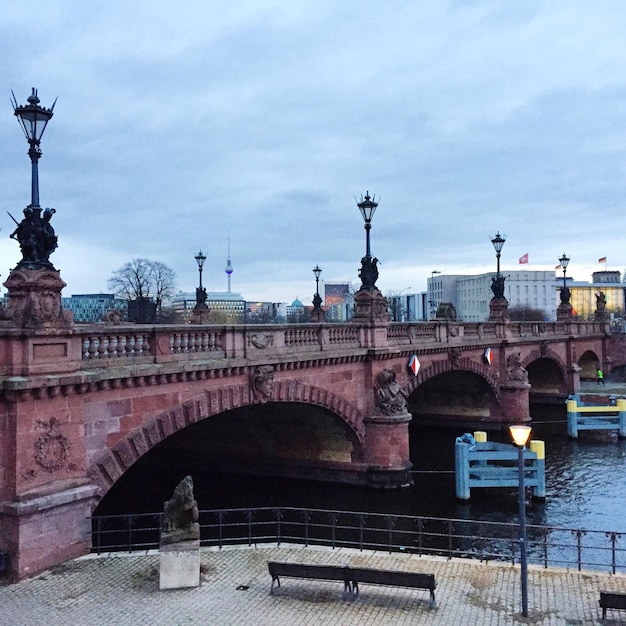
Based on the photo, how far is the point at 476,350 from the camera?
34344 mm

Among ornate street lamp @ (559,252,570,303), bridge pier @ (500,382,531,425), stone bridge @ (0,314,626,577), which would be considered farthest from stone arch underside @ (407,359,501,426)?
ornate street lamp @ (559,252,570,303)

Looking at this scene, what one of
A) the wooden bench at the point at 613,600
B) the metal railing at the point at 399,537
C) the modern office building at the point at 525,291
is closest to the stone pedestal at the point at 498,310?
the metal railing at the point at 399,537

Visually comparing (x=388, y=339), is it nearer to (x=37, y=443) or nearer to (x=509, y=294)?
(x=37, y=443)

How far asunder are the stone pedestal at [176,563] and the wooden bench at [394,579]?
288 centimetres

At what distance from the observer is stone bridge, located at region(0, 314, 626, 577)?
12.8 metres

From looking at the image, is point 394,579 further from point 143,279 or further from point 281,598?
point 143,279

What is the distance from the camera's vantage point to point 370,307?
24625 millimetres

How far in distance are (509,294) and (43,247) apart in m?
139

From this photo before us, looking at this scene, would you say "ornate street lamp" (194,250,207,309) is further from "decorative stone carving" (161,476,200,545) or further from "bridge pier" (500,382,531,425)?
"decorative stone carving" (161,476,200,545)

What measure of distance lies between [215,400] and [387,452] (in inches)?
353

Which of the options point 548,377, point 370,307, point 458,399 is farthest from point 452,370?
point 548,377

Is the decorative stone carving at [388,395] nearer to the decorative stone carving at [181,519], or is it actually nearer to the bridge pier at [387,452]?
the bridge pier at [387,452]

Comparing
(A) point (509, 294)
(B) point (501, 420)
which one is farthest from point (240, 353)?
(A) point (509, 294)

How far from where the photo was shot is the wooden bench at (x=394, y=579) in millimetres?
11688
